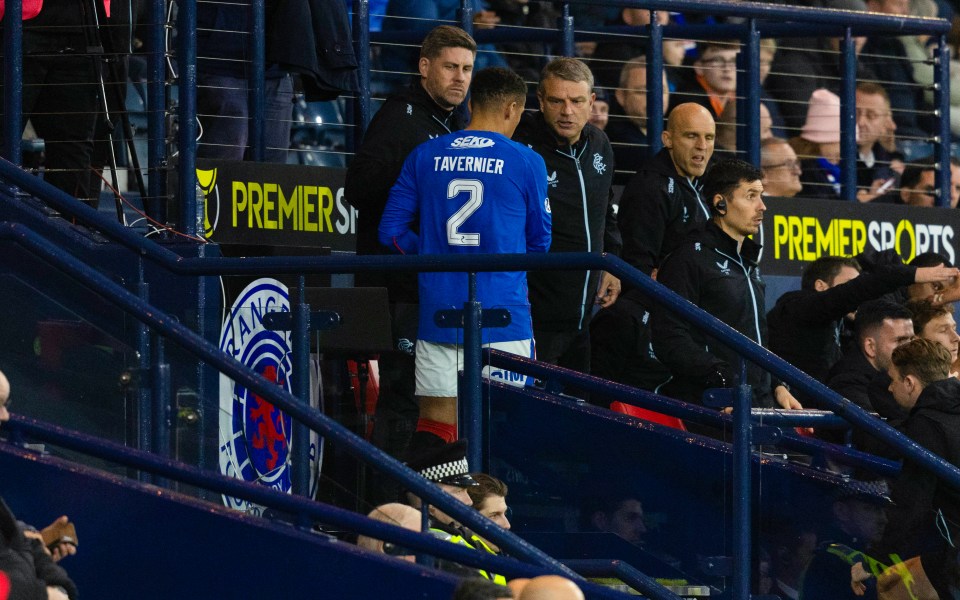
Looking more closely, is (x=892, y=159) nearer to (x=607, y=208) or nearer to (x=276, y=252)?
(x=607, y=208)

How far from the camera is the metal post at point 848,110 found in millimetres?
10898

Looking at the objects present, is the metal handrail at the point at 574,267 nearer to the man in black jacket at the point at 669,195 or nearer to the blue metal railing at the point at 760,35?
the man in black jacket at the point at 669,195

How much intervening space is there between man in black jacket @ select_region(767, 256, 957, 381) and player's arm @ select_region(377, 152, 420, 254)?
216cm

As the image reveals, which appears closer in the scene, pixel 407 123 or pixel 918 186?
pixel 407 123

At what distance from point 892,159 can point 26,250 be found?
333 inches

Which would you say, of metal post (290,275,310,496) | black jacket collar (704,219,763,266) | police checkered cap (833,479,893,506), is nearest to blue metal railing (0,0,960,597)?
metal post (290,275,310,496)

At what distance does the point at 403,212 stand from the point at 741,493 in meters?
1.99

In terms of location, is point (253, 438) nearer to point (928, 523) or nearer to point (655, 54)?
point (928, 523)

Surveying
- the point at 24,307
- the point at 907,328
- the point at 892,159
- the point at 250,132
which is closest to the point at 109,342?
the point at 24,307

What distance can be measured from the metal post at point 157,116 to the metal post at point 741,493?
2.90m

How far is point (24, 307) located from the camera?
636 cm

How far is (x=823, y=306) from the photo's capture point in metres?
8.82

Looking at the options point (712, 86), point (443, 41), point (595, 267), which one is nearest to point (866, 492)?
point (595, 267)

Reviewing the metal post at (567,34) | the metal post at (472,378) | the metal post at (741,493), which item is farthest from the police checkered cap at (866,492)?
the metal post at (567,34)
